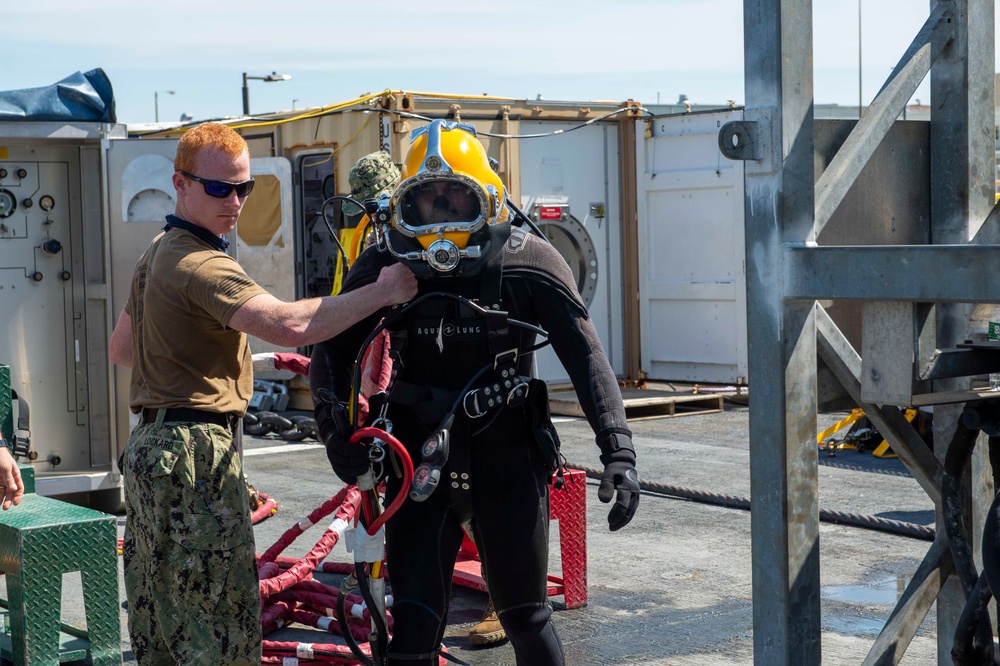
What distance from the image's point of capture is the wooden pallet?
11.2 metres

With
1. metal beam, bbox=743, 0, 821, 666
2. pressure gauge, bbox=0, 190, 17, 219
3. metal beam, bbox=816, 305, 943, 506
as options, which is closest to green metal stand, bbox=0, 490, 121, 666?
metal beam, bbox=743, 0, 821, 666

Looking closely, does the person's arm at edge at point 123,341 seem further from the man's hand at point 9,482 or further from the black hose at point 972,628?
the black hose at point 972,628

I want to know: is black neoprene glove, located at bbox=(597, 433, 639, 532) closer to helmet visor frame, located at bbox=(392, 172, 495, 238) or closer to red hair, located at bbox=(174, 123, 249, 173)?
helmet visor frame, located at bbox=(392, 172, 495, 238)

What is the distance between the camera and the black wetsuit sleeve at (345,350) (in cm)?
361

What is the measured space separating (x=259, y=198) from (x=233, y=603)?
837 cm

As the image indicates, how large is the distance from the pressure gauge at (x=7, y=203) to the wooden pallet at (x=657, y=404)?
529 centimetres

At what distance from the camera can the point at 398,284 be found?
3.38 m

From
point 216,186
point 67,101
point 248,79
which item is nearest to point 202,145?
point 216,186

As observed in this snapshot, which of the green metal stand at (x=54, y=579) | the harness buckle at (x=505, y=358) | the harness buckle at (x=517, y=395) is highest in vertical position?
the harness buckle at (x=505, y=358)

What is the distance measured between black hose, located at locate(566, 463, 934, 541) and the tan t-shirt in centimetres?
348

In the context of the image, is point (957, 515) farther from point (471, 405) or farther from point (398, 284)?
point (398, 284)

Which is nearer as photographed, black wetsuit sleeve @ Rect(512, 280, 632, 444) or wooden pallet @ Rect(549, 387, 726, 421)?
black wetsuit sleeve @ Rect(512, 280, 632, 444)

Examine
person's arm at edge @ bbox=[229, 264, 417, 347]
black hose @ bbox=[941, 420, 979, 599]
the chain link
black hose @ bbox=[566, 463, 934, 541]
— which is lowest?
black hose @ bbox=[566, 463, 934, 541]

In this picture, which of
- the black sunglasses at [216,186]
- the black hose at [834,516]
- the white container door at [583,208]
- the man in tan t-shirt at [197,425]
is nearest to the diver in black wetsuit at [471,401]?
the man in tan t-shirt at [197,425]
